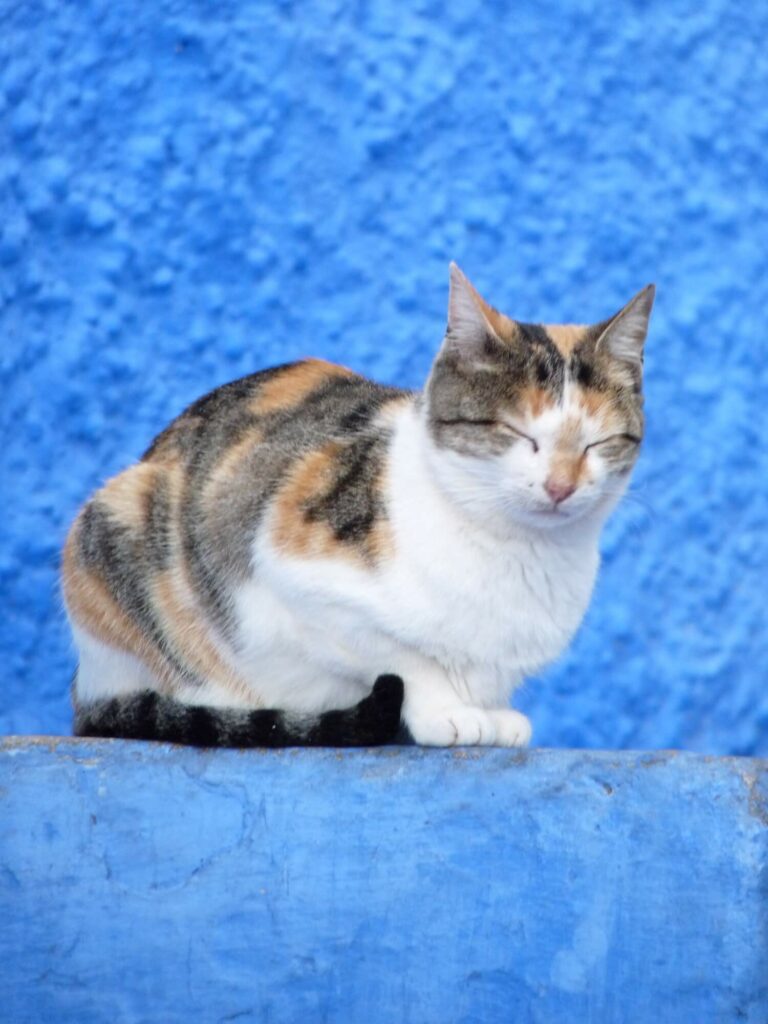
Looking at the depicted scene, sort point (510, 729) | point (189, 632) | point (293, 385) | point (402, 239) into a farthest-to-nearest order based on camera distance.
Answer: point (402, 239) < point (293, 385) < point (189, 632) < point (510, 729)

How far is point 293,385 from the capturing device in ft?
5.32

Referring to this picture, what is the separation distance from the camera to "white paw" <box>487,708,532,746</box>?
1369 mm

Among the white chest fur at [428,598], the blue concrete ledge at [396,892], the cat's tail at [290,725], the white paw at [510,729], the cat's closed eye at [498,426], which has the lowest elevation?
the blue concrete ledge at [396,892]

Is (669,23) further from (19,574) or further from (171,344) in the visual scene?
(19,574)

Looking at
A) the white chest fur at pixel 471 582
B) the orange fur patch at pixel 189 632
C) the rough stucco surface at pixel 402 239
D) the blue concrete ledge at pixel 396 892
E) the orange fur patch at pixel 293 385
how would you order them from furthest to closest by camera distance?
the rough stucco surface at pixel 402 239
the orange fur patch at pixel 293 385
the orange fur patch at pixel 189 632
the white chest fur at pixel 471 582
the blue concrete ledge at pixel 396 892

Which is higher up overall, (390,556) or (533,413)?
(533,413)

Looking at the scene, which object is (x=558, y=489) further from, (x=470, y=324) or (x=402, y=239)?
(x=402, y=239)

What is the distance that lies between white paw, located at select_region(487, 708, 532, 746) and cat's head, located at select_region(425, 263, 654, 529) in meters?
0.19

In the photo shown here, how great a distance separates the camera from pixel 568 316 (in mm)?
2260

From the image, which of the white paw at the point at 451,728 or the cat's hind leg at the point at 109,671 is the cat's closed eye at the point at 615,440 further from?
the cat's hind leg at the point at 109,671

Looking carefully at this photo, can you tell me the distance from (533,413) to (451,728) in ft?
0.95

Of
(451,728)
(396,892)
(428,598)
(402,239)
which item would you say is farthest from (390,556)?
(402,239)

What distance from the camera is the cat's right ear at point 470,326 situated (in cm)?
133

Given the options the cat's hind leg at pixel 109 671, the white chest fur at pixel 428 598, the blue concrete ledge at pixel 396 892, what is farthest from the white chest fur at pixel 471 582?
the cat's hind leg at pixel 109 671
